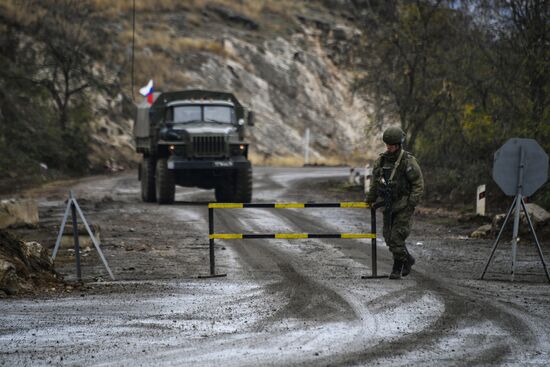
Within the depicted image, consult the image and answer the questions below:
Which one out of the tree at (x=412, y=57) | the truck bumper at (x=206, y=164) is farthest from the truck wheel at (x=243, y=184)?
the tree at (x=412, y=57)

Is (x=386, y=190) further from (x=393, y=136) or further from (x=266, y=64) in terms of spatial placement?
(x=266, y=64)

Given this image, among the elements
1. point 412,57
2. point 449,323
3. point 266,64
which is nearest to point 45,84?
point 412,57

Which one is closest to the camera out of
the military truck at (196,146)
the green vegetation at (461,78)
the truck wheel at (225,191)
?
the green vegetation at (461,78)

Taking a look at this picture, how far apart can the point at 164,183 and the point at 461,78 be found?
28.1 ft

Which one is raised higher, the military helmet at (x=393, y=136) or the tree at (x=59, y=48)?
the tree at (x=59, y=48)

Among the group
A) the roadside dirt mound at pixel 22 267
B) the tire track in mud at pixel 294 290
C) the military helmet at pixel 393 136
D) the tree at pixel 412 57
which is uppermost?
the tree at pixel 412 57

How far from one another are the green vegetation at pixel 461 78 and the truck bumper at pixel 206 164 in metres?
6.18

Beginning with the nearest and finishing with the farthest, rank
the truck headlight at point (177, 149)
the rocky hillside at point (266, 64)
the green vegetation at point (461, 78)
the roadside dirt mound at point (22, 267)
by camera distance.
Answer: the roadside dirt mound at point (22, 267), the green vegetation at point (461, 78), the truck headlight at point (177, 149), the rocky hillside at point (266, 64)

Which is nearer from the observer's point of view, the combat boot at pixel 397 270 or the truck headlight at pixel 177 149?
the combat boot at pixel 397 270

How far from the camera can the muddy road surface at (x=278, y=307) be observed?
684 cm

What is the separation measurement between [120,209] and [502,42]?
10.2m

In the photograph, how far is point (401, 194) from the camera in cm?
1102

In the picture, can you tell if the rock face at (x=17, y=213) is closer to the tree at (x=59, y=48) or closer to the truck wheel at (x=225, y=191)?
the truck wheel at (x=225, y=191)

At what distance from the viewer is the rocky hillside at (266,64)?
5097cm
